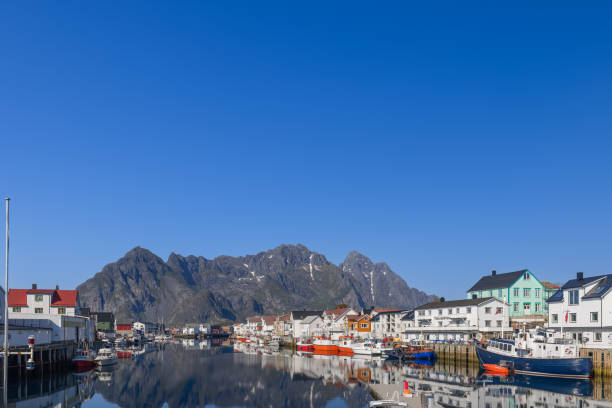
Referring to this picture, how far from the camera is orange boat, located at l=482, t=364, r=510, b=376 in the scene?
6869 centimetres

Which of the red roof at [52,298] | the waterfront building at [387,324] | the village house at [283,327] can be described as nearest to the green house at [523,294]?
the waterfront building at [387,324]

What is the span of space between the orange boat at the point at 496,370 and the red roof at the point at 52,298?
232ft

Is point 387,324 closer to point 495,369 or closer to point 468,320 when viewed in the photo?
point 468,320

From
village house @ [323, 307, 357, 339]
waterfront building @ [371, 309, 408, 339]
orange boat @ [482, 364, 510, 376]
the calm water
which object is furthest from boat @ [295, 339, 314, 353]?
orange boat @ [482, 364, 510, 376]

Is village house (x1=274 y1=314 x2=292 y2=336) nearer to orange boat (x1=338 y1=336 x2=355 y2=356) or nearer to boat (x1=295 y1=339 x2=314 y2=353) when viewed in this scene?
boat (x1=295 y1=339 x2=314 y2=353)

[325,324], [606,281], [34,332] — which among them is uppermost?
[606,281]

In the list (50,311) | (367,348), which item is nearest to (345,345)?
(367,348)

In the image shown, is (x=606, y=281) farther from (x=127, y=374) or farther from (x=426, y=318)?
(x=127, y=374)

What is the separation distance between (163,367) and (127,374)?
13369mm

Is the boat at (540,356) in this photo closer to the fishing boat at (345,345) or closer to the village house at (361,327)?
the fishing boat at (345,345)

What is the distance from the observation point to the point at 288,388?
63.1 m

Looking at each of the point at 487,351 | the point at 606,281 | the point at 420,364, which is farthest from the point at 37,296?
the point at 606,281

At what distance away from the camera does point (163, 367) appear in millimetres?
91938

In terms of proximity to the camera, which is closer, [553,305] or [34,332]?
[34,332]
